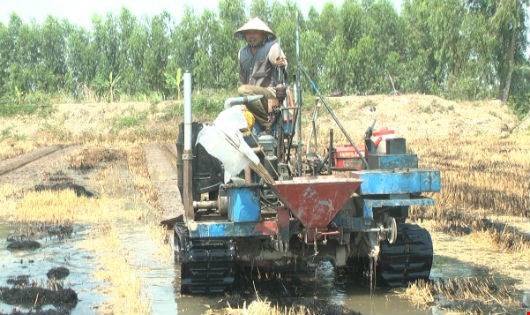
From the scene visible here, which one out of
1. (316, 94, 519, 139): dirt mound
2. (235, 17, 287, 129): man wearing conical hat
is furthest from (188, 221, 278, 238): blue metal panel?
(316, 94, 519, 139): dirt mound

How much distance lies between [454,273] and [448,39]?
39977mm

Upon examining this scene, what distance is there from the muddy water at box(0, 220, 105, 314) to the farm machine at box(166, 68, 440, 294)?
0.82m

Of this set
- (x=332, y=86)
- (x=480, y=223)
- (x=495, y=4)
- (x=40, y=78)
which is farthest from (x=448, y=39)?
(x=480, y=223)

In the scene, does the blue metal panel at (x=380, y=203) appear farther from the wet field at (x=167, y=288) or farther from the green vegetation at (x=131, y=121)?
the green vegetation at (x=131, y=121)

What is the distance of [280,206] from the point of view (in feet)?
17.8

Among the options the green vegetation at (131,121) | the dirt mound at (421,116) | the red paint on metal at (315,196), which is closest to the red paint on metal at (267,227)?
the red paint on metal at (315,196)

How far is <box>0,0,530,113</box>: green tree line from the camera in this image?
4294cm

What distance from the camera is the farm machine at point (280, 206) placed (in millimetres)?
5332

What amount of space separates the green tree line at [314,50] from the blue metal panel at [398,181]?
35776 millimetres

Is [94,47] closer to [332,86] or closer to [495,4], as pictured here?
[332,86]

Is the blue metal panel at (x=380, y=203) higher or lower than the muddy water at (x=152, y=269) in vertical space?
higher

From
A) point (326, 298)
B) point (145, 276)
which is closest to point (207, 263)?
point (326, 298)

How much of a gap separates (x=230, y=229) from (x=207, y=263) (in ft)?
1.19

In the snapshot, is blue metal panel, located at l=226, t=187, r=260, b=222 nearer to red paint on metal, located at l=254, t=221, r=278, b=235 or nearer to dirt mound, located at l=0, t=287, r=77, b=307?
red paint on metal, located at l=254, t=221, r=278, b=235
